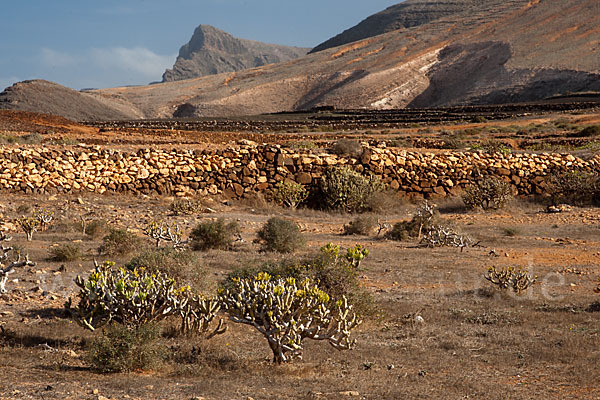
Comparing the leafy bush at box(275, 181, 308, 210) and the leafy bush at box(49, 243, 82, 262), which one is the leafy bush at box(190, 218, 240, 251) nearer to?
the leafy bush at box(49, 243, 82, 262)

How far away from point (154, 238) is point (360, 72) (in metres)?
95.2

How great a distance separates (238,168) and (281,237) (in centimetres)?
686

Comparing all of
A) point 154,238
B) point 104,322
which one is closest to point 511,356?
point 104,322

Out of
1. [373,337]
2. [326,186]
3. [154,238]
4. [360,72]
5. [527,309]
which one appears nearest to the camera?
[373,337]

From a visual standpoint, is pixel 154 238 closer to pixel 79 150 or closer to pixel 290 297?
pixel 290 297

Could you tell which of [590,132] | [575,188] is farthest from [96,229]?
[590,132]

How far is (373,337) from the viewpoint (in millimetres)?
6137

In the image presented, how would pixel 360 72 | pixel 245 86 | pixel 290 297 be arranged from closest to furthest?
1. pixel 290 297
2. pixel 360 72
3. pixel 245 86

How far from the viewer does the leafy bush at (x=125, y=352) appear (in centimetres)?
468

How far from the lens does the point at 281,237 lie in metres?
10.2

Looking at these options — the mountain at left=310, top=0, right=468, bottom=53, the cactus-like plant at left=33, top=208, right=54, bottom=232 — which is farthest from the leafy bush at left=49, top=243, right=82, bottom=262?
the mountain at left=310, top=0, right=468, bottom=53

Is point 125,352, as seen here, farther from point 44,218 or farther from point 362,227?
point 362,227

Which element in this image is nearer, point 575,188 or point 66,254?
point 66,254

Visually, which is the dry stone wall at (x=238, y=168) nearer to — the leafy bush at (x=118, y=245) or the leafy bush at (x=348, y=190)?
the leafy bush at (x=348, y=190)
